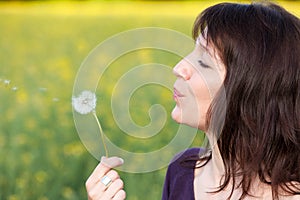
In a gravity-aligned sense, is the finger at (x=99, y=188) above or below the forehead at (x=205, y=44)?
below

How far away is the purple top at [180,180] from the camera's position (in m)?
2.48

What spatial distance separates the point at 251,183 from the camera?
7.88 ft

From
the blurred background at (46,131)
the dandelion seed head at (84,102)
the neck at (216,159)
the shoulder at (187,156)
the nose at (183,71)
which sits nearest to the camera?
the dandelion seed head at (84,102)

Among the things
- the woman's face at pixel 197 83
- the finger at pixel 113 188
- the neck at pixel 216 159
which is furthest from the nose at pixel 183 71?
the finger at pixel 113 188

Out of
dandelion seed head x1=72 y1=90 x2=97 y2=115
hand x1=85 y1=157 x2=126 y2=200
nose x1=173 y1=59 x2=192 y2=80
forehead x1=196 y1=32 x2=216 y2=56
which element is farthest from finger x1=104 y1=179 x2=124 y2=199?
forehead x1=196 y1=32 x2=216 y2=56

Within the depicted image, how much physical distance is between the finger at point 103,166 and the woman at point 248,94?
0.71ft

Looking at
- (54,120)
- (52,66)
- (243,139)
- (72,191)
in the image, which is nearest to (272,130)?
(243,139)

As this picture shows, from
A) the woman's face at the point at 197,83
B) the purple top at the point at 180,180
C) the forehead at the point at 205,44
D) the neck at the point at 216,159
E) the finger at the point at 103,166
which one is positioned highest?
the forehead at the point at 205,44

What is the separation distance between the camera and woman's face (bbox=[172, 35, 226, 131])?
7.41 feet

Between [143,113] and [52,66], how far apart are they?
7.49ft

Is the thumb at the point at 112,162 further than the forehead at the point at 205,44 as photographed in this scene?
No

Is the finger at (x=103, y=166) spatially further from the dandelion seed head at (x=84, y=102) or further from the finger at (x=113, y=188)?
the dandelion seed head at (x=84, y=102)

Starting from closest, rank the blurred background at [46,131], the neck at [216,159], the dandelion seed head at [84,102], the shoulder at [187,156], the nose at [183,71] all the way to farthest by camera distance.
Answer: the dandelion seed head at [84,102] → the nose at [183,71] → the neck at [216,159] → the shoulder at [187,156] → the blurred background at [46,131]

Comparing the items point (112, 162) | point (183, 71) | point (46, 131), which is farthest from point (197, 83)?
point (46, 131)
